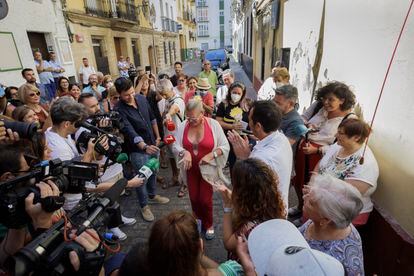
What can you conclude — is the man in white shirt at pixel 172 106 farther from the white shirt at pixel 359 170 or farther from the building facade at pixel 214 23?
the building facade at pixel 214 23

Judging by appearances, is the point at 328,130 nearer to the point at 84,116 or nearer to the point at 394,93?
the point at 394,93

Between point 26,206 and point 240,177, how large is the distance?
1273 mm

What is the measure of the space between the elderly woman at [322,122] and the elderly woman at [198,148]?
1.09 metres

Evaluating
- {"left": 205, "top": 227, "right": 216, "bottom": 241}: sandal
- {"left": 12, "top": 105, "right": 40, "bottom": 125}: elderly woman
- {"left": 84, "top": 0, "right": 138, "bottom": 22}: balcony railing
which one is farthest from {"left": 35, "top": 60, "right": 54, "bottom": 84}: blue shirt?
{"left": 205, "top": 227, "right": 216, "bottom": 241}: sandal

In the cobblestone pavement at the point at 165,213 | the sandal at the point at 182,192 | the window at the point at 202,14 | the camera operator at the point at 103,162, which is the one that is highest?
the window at the point at 202,14

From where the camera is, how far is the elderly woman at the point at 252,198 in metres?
1.49

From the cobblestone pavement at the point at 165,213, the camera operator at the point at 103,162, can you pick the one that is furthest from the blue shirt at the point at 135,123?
the cobblestone pavement at the point at 165,213

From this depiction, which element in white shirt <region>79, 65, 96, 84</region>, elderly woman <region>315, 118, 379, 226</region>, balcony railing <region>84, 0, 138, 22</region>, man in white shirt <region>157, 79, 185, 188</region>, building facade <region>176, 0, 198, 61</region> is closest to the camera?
elderly woman <region>315, 118, 379, 226</region>

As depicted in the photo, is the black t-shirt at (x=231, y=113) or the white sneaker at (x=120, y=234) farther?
the black t-shirt at (x=231, y=113)

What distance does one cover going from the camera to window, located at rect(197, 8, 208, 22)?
182 feet

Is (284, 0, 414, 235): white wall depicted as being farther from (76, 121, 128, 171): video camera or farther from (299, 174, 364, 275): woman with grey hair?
(76, 121, 128, 171): video camera

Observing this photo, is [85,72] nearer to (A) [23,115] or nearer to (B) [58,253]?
(A) [23,115]

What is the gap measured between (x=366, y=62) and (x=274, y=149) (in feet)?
5.61

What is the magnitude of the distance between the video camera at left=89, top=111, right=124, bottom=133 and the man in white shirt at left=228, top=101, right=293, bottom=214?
160cm
